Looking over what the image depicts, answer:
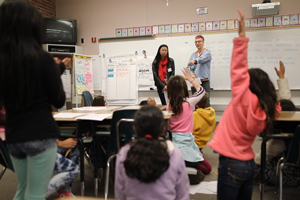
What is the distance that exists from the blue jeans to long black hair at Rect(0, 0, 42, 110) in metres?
1.05

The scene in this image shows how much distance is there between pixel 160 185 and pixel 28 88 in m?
0.71

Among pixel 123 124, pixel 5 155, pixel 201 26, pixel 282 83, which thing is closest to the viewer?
pixel 5 155

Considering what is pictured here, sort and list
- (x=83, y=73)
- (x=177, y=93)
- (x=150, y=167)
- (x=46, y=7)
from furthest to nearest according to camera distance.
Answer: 1. (x=46, y=7)
2. (x=83, y=73)
3. (x=177, y=93)
4. (x=150, y=167)

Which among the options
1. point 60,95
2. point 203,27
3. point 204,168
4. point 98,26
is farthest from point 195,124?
point 98,26

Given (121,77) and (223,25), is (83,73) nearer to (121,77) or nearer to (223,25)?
(121,77)

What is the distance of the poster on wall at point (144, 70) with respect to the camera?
567cm

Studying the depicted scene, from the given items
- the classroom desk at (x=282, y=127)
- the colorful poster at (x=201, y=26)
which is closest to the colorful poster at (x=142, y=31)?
the colorful poster at (x=201, y=26)

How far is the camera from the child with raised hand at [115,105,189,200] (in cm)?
106

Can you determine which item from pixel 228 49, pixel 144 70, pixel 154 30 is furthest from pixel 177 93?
pixel 154 30

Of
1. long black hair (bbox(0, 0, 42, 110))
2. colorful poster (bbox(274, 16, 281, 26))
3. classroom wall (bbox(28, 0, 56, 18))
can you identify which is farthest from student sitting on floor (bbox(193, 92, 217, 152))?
classroom wall (bbox(28, 0, 56, 18))

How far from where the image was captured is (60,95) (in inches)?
47.9

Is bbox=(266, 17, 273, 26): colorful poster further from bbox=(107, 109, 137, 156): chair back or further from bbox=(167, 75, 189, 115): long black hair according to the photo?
bbox=(107, 109, 137, 156): chair back

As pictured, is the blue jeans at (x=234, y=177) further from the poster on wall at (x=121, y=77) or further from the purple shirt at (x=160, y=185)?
the poster on wall at (x=121, y=77)

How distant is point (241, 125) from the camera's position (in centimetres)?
142
